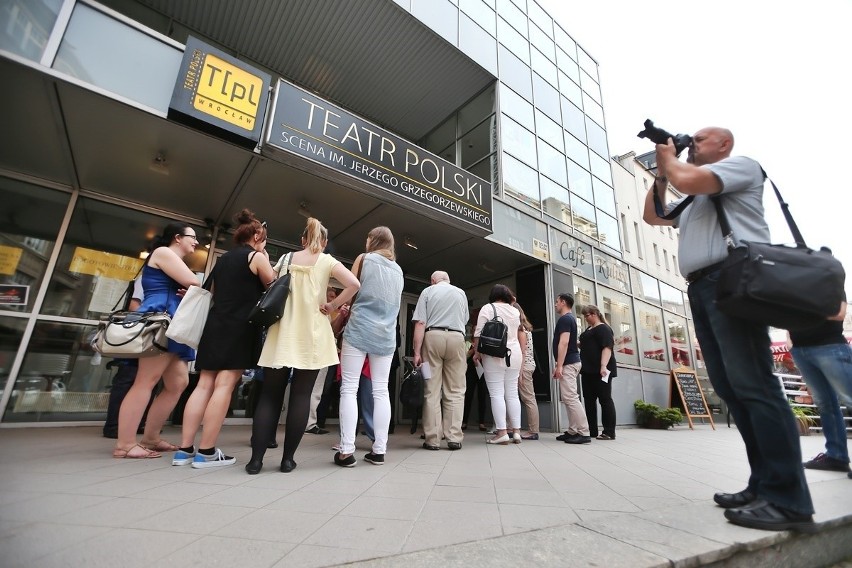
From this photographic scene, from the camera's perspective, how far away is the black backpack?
425 centimetres

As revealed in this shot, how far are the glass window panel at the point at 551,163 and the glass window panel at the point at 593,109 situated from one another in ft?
8.64

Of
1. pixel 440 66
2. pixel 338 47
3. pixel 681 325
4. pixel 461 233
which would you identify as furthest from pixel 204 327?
pixel 681 325

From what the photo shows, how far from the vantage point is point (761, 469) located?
5.60 ft

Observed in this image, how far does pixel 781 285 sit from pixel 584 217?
773 centimetres


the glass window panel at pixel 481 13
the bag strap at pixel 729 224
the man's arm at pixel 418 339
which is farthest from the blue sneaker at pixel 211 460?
the glass window panel at pixel 481 13

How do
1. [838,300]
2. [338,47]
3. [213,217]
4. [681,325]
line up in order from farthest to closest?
[681,325] < [338,47] < [213,217] < [838,300]

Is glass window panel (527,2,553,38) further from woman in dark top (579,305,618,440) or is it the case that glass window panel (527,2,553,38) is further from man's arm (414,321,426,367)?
man's arm (414,321,426,367)

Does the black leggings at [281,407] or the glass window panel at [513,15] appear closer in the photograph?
the black leggings at [281,407]

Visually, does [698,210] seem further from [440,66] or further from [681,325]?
[681,325]

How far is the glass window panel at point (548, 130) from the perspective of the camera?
855 centimetres

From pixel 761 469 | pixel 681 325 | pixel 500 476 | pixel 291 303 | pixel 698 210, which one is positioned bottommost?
pixel 500 476

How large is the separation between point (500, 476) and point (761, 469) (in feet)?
4.66

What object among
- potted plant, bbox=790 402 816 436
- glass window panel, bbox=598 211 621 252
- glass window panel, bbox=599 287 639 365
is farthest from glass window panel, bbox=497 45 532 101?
potted plant, bbox=790 402 816 436

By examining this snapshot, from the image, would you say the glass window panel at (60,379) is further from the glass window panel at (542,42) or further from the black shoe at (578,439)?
the glass window panel at (542,42)
